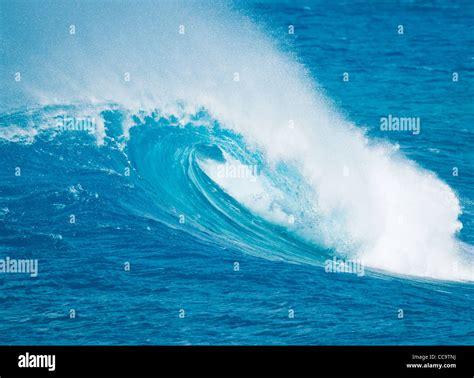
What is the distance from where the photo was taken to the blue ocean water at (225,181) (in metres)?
12.4

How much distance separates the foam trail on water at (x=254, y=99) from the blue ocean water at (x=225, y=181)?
0.05 metres

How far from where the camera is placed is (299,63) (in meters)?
21.6

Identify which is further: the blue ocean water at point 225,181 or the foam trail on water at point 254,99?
the foam trail on water at point 254,99

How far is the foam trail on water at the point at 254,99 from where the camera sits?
14.9 metres

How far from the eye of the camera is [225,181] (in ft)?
52.3

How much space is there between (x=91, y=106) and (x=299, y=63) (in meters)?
6.11

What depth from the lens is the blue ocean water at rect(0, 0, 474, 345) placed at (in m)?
12.4

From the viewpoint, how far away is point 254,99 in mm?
18297

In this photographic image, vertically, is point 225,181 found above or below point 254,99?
below

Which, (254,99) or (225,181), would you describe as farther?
(254,99)

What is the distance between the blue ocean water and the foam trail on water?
47mm

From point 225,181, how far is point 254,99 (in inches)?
117

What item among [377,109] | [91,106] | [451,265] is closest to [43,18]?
[91,106]
